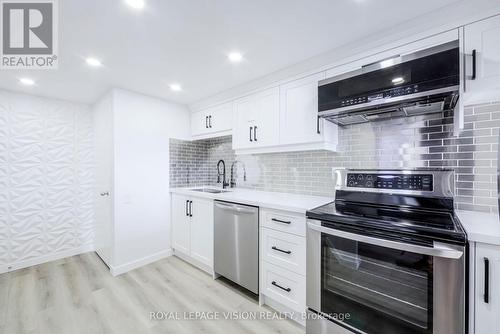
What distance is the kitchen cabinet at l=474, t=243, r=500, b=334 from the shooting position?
101cm

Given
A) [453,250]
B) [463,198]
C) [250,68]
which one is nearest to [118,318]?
[453,250]

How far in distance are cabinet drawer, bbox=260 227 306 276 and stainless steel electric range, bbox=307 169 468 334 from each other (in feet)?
0.41

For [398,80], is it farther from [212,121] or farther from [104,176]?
[104,176]

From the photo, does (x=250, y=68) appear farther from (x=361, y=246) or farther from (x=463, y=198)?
(x=463, y=198)

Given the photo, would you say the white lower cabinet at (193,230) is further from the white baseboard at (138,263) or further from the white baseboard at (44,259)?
the white baseboard at (44,259)

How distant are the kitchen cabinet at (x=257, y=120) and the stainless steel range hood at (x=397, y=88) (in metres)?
0.60

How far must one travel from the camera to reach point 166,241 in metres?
3.05

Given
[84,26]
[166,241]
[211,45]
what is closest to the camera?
[84,26]

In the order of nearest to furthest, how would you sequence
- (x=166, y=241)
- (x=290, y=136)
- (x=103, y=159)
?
(x=290, y=136) → (x=103, y=159) → (x=166, y=241)

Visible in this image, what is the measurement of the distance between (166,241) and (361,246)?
2.61m

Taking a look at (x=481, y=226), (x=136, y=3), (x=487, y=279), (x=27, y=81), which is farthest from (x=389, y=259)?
(x=27, y=81)

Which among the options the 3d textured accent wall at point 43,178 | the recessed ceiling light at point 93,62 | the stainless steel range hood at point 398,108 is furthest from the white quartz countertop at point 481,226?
the 3d textured accent wall at point 43,178

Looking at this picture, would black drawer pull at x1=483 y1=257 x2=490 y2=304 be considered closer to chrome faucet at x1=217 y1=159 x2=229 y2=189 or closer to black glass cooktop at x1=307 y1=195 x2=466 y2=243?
black glass cooktop at x1=307 y1=195 x2=466 y2=243

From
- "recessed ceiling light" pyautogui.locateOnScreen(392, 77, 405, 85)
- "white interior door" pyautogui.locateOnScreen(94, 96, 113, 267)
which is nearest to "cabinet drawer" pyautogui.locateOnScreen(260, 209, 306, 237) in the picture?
"recessed ceiling light" pyautogui.locateOnScreen(392, 77, 405, 85)
